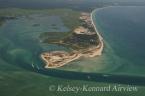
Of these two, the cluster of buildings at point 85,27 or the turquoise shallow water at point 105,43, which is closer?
the turquoise shallow water at point 105,43

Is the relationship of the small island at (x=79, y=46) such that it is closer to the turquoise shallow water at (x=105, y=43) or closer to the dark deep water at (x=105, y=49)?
the turquoise shallow water at (x=105, y=43)

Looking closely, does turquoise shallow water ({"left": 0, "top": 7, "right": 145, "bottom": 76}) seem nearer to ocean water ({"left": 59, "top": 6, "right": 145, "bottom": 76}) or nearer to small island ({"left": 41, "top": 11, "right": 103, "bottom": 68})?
ocean water ({"left": 59, "top": 6, "right": 145, "bottom": 76})

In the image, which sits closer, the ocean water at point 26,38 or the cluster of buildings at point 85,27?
the ocean water at point 26,38

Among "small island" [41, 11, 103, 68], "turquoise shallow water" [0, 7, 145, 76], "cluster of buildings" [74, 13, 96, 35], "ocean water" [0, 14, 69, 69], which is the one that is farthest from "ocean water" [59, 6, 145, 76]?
"ocean water" [0, 14, 69, 69]

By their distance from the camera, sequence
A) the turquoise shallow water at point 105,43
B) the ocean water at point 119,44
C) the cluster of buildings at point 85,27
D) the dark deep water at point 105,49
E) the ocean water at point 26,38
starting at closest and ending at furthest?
1. the dark deep water at point 105,49
2. the ocean water at point 119,44
3. the turquoise shallow water at point 105,43
4. the ocean water at point 26,38
5. the cluster of buildings at point 85,27

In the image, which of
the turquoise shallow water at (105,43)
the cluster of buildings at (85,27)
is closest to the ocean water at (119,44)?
the turquoise shallow water at (105,43)

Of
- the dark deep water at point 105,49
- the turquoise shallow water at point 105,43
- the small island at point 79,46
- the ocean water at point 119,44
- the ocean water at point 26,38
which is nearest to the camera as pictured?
the dark deep water at point 105,49

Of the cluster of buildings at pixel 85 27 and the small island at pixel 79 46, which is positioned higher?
the small island at pixel 79 46

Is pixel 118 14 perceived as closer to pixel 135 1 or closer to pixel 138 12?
pixel 138 12
